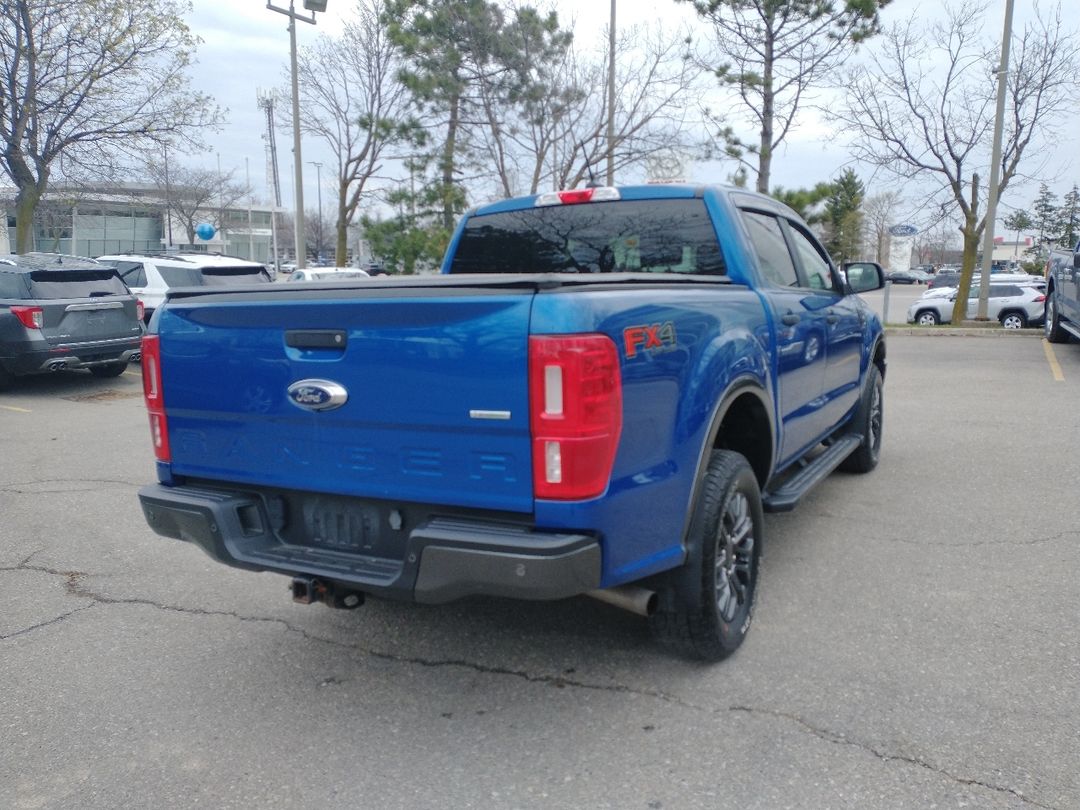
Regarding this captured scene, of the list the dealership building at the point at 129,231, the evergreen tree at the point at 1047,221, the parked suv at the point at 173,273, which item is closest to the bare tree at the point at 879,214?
the evergreen tree at the point at 1047,221

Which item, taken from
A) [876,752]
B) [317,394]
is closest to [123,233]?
[317,394]

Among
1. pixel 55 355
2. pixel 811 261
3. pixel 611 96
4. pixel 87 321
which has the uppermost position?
pixel 611 96

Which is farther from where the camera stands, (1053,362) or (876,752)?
(1053,362)

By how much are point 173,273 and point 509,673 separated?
1215 centimetres

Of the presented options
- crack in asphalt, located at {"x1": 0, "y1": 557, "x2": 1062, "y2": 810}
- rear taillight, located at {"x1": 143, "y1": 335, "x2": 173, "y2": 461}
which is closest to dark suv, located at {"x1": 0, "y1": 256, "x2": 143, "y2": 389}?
crack in asphalt, located at {"x1": 0, "y1": 557, "x2": 1062, "y2": 810}

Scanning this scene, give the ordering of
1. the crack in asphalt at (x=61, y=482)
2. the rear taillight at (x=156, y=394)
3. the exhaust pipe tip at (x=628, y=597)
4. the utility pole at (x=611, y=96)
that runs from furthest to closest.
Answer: the utility pole at (x=611, y=96) → the crack in asphalt at (x=61, y=482) → the rear taillight at (x=156, y=394) → the exhaust pipe tip at (x=628, y=597)

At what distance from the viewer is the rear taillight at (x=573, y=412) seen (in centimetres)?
261

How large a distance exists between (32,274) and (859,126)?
16395 millimetres

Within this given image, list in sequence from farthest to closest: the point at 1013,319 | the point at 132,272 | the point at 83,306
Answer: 1. the point at 1013,319
2. the point at 132,272
3. the point at 83,306

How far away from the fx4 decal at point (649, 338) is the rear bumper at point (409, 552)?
61 centimetres

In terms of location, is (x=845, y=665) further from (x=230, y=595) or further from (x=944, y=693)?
(x=230, y=595)

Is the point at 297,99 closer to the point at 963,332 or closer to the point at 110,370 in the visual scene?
the point at 110,370

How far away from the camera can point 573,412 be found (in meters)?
2.62

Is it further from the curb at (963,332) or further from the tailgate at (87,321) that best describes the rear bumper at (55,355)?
the curb at (963,332)
